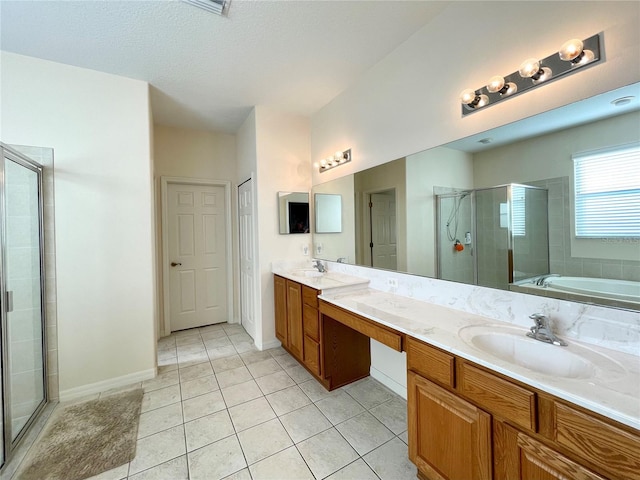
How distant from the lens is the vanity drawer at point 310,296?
7.31 ft

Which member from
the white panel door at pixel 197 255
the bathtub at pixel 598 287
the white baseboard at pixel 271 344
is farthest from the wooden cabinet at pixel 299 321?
the bathtub at pixel 598 287

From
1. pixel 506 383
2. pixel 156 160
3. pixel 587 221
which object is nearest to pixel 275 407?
pixel 506 383

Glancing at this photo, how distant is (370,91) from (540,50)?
1.27 meters

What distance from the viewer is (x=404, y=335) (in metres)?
1.41

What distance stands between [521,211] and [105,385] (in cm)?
335

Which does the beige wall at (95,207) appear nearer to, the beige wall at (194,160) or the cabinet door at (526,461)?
the beige wall at (194,160)

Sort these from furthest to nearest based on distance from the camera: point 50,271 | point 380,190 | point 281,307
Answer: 1. point 281,307
2. point 380,190
3. point 50,271

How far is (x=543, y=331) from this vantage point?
1.20 m

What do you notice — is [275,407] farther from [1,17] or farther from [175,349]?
[1,17]

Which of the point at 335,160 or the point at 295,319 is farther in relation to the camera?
the point at 335,160

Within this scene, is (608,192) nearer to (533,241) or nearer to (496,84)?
(533,241)

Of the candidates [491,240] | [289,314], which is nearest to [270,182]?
[289,314]

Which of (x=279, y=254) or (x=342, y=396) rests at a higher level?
(x=279, y=254)

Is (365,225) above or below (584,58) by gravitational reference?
below
